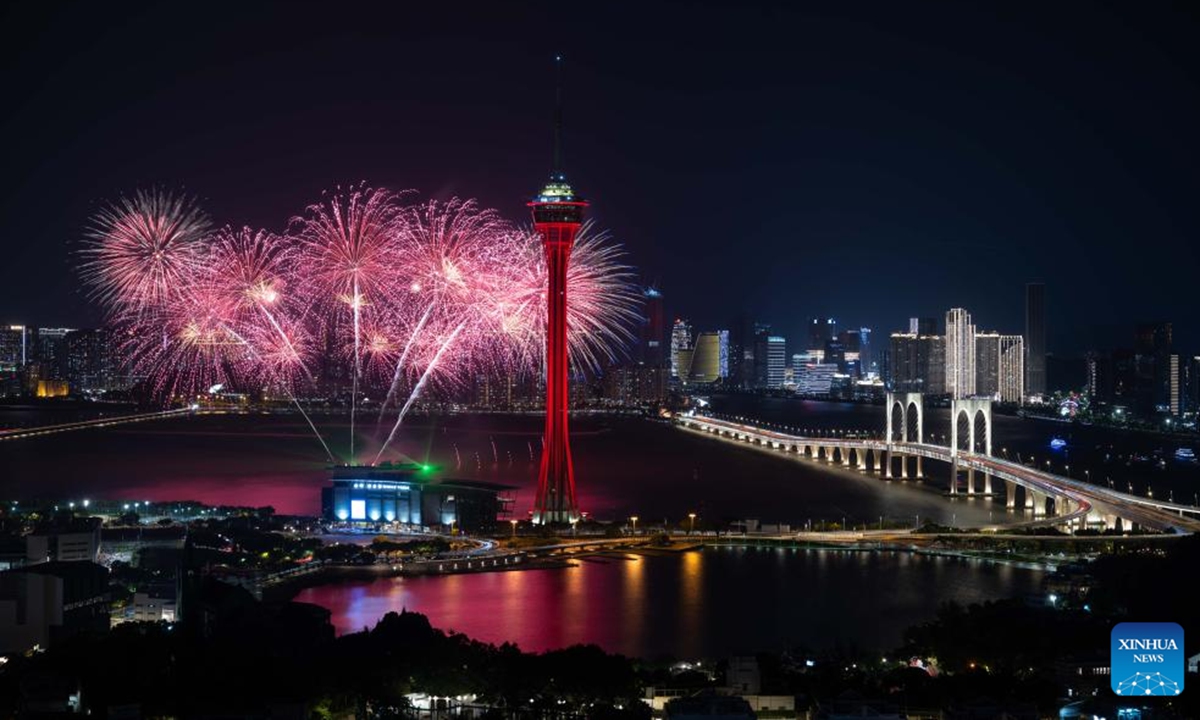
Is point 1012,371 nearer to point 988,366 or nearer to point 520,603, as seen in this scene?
point 988,366

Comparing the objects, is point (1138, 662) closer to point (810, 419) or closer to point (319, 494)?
point (319, 494)

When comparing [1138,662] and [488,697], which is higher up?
[1138,662]

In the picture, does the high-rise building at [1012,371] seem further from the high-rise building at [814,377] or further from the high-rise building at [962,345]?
the high-rise building at [814,377]

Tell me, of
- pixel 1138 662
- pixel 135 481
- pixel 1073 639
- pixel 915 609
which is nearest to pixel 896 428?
pixel 135 481

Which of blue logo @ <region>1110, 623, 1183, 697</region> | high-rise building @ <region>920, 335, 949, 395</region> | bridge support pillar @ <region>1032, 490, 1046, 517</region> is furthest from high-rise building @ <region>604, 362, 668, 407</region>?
blue logo @ <region>1110, 623, 1183, 697</region>

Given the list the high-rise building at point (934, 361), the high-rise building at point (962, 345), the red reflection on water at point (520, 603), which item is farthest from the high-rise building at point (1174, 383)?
the red reflection on water at point (520, 603)

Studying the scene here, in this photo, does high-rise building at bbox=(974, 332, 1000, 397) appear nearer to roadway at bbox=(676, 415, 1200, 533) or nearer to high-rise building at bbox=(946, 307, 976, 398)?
high-rise building at bbox=(946, 307, 976, 398)
